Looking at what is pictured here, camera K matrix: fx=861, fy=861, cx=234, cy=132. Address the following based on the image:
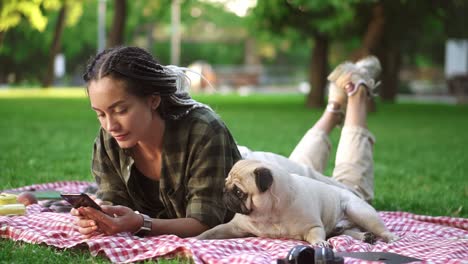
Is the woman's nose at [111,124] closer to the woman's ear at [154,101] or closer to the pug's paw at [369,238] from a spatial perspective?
the woman's ear at [154,101]

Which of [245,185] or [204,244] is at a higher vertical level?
[245,185]

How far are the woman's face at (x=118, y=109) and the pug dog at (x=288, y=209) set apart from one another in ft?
2.01

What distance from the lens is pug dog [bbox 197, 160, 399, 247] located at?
4898mm

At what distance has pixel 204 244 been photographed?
15.6ft

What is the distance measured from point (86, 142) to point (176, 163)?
335 inches

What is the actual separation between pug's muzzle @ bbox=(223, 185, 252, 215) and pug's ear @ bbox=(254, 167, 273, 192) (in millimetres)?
106

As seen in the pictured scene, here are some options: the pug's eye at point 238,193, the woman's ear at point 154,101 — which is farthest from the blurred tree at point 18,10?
the pug's eye at point 238,193

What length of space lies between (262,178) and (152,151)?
0.85 meters

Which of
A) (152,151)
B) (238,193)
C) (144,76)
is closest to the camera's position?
(238,193)

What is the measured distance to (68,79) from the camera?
62.2 metres

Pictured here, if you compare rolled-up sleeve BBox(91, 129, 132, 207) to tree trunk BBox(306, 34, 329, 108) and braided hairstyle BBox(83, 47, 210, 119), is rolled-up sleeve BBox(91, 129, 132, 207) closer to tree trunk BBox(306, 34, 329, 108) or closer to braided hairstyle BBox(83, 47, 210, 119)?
braided hairstyle BBox(83, 47, 210, 119)

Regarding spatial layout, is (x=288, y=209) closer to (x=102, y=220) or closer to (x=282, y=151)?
(x=102, y=220)

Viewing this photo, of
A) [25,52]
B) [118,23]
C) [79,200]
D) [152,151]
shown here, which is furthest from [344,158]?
[25,52]

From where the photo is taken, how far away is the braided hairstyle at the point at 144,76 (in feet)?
16.2
